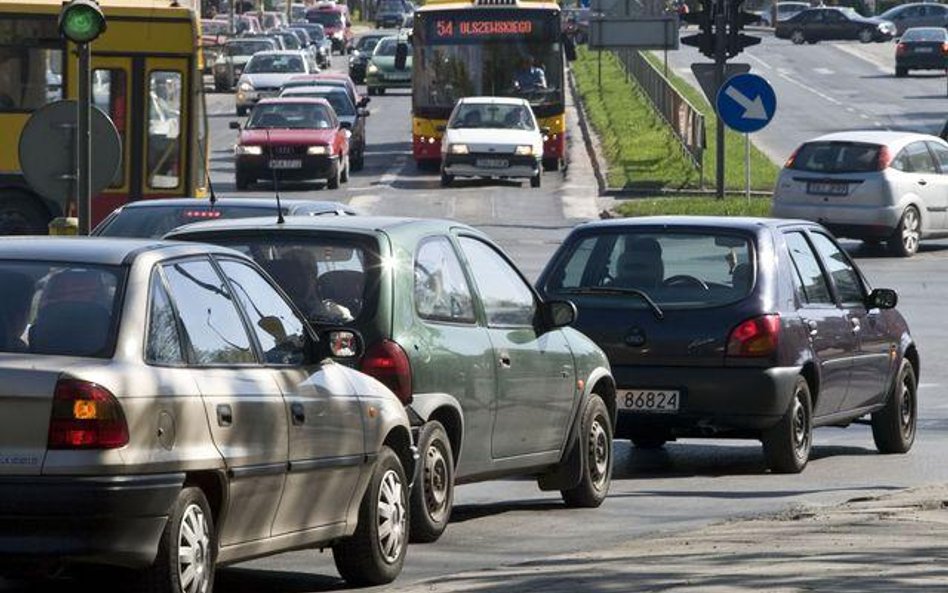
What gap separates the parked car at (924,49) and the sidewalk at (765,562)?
73595mm

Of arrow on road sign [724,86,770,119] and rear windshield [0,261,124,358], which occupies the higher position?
rear windshield [0,261,124,358]

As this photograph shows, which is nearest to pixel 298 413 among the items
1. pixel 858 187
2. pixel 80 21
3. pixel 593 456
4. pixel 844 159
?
pixel 593 456

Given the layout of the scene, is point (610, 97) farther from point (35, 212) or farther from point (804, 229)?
point (804, 229)

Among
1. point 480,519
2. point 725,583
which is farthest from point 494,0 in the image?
point 725,583

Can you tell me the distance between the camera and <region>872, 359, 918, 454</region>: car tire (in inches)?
622

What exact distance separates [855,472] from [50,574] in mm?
7655

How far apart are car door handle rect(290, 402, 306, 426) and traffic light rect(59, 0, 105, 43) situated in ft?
24.5

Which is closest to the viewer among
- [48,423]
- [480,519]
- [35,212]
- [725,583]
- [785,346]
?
[48,423]

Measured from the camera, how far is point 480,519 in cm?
1228

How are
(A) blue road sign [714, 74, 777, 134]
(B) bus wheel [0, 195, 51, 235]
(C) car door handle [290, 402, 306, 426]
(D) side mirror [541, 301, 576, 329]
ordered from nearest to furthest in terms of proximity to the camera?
(C) car door handle [290, 402, 306, 426] → (D) side mirror [541, 301, 576, 329] → (B) bus wheel [0, 195, 51, 235] → (A) blue road sign [714, 74, 777, 134]

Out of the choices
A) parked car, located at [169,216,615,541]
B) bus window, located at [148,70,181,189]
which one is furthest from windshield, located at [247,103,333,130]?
parked car, located at [169,216,615,541]

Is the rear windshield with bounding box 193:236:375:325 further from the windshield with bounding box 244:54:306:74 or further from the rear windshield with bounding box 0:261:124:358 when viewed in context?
the windshield with bounding box 244:54:306:74

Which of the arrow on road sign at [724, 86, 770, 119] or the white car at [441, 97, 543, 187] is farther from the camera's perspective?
the white car at [441, 97, 543, 187]

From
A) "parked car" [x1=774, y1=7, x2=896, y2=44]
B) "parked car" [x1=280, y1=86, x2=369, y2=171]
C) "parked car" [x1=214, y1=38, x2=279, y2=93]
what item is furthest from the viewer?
"parked car" [x1=774, y1=7, x2=896, y2=44]
